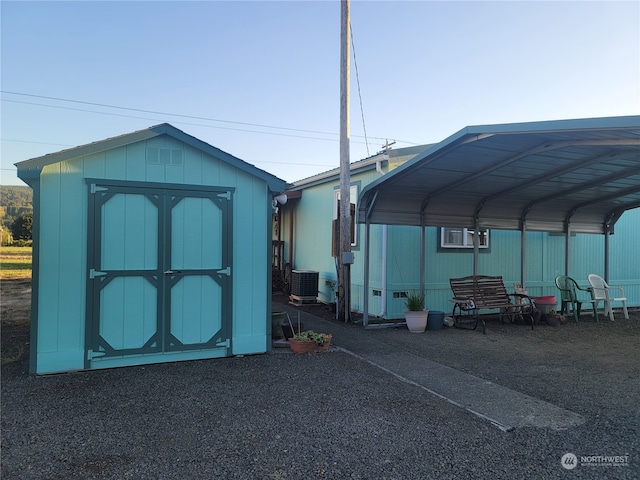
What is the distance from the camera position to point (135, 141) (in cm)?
516

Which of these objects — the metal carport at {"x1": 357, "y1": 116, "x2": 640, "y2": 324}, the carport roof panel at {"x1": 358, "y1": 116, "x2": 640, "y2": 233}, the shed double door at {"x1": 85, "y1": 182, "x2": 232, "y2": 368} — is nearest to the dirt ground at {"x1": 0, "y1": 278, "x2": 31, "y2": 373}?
the shed double door at {"x1": 85, "y1": 182, "x2": 232, "y2": 368}

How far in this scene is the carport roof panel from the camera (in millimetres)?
5062

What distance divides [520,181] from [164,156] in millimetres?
5844

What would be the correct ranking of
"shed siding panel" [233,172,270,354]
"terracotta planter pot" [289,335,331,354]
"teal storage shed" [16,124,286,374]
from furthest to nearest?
1. "terracotta planter pot" [289,335,331,354]
2. "shed siding panel" [233,172,270,354]
3. "teal storage shed" [16,124,286,374]

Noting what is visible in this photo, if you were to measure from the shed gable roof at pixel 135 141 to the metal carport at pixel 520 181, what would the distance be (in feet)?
7.45

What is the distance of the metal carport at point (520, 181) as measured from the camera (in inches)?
201

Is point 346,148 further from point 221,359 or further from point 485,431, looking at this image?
point 485,431

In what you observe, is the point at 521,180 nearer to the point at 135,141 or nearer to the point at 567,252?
the point at 567,252

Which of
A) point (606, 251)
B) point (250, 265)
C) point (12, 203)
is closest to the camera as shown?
point (250, 265)

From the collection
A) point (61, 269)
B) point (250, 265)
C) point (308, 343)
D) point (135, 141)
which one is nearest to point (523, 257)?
point (308, 343)

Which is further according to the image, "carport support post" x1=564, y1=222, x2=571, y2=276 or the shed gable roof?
"carport support post" x1=564, y1=222, x2=571, y2=276

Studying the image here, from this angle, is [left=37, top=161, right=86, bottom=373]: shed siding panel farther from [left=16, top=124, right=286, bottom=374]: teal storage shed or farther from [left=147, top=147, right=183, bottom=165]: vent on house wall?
[left=147, top=147, right=183, bottom=165]: vent on house wall

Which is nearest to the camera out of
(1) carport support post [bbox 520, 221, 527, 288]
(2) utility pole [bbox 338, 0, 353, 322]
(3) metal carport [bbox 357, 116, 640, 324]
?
(3) metal carport [bbox 357, 116, 640, 324]

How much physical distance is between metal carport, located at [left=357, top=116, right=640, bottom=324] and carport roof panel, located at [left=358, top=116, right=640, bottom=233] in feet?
0.04
